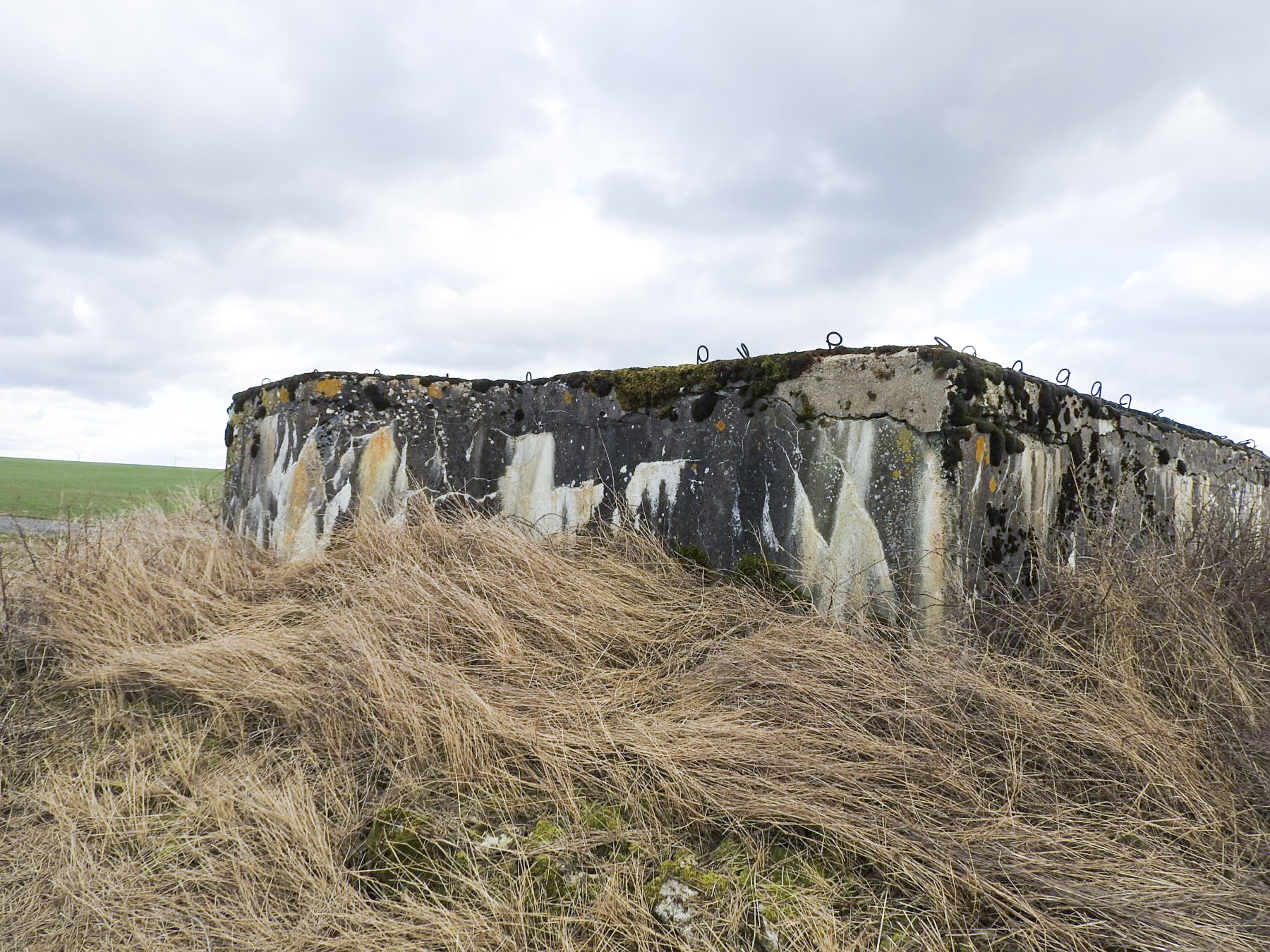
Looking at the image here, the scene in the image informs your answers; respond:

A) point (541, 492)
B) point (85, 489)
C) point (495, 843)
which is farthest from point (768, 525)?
point (85, 489)

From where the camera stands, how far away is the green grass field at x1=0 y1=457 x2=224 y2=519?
27.4 feet

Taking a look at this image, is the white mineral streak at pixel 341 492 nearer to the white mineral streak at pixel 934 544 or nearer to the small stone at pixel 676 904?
the white mineral streak at pixel 934 544

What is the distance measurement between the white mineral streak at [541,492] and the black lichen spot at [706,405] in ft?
2.13

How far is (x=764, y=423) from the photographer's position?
3980 millimetres

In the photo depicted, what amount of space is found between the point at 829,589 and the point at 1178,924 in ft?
5.80

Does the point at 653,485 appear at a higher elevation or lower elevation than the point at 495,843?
higher

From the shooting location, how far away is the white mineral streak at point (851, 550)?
11.9 feet

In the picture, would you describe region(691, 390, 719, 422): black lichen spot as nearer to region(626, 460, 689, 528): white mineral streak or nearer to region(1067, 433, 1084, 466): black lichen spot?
region(626, 460, 689, 528): white mineral streak

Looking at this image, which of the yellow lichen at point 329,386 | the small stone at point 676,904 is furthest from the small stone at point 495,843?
the yellow lichen at point 329,386

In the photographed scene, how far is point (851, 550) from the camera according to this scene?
368 cm

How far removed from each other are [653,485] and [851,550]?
1.06 m

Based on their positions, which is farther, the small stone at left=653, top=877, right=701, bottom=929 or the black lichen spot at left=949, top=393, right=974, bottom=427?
the black lichen spot at left=949, top=393, right=974, bottom=427

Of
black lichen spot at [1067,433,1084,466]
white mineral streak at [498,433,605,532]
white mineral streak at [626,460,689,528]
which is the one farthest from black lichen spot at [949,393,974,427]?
white mineral streak at [498,433,605,532]

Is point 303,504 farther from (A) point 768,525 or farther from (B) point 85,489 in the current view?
(B) point 85,489
